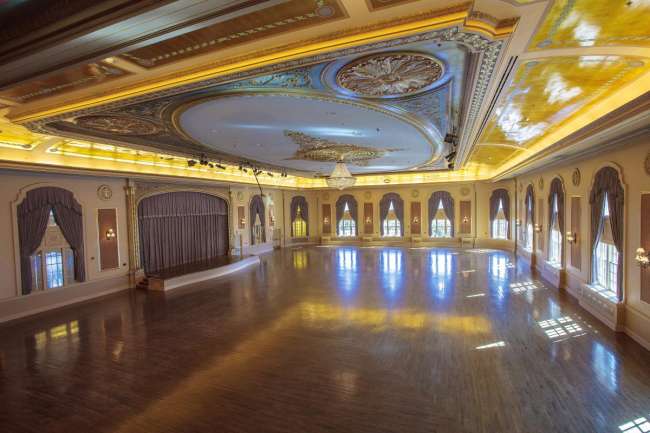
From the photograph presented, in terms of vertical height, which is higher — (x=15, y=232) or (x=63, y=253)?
(x=15, y=232)

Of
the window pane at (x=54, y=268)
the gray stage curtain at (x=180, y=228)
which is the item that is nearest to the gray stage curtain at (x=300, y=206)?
the gray stage curtain at (x=180, y=228)

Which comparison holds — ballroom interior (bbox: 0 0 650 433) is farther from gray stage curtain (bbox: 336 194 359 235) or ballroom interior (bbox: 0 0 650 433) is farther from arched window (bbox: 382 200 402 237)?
gray stage curtain (bbox: 336 194 359 235)

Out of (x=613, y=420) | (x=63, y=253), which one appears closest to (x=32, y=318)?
(x=63, y=253)

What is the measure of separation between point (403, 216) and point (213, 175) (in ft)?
39.9

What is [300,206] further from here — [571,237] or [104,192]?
[571,237]

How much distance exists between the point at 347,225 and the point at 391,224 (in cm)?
308

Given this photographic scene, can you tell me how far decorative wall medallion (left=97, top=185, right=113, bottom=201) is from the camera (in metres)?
11.2

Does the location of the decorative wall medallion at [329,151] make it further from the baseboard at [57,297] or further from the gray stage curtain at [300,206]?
the gray stage curtain at [300,206]

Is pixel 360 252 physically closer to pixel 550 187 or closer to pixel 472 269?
pixel 472 269

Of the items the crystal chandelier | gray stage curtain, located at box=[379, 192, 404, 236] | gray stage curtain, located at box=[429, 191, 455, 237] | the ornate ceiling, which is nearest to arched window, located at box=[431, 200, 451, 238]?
gray stage curtain, located at box=[429, 191, 455, 237]

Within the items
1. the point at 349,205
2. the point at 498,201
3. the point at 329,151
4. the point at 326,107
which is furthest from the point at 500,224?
the point at 326,107

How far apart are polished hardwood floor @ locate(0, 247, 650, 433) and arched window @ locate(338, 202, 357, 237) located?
13.1 meters

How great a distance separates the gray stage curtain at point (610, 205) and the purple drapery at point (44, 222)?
46.3 feet

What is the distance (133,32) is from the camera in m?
2.55
